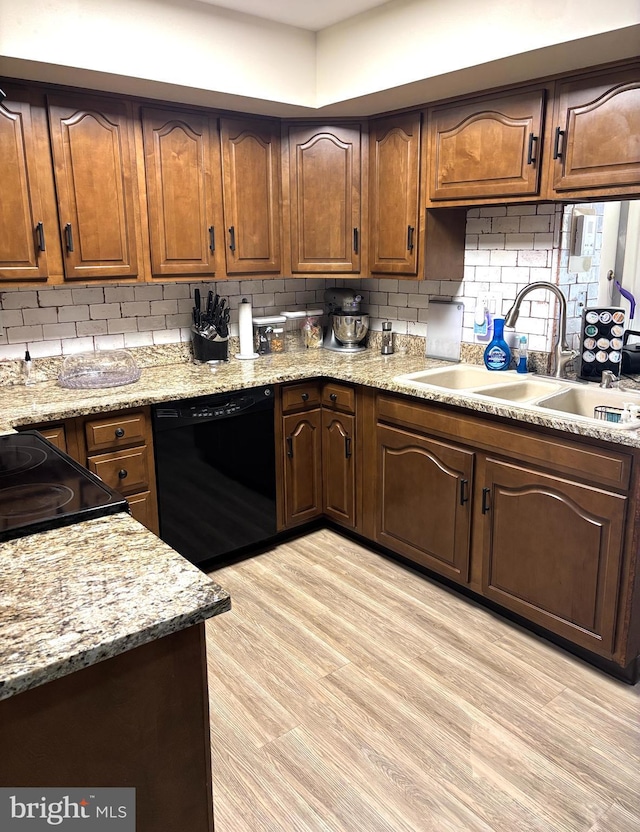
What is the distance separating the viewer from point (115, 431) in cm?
264

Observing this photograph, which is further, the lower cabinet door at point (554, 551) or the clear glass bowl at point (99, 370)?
the clear glass bowl at point (99, 370)

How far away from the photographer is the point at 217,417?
292 centimetres

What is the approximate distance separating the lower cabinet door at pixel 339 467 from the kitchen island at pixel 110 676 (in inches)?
78.9

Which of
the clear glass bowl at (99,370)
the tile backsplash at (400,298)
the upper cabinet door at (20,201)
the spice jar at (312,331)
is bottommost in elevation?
the clear glass bowl at (99,370)

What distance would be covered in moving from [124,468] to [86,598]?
5.39 ft

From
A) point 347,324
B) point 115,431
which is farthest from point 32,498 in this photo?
point 347,324

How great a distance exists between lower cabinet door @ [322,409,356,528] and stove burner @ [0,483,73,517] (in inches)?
71.3

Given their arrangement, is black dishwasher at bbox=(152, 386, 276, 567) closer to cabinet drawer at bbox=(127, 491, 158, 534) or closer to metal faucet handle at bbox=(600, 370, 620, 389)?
cabinet drawer at bbox=(127, 491, 158, 534)

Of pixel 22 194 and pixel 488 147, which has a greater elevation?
pixel 488 147

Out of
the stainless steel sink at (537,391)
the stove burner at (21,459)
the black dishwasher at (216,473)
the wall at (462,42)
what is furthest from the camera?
the black dishwasher at (216,473)

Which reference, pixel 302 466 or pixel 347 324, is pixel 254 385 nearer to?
pixel 302 466

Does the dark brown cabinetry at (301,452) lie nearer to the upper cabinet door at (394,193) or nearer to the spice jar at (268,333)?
the spice jar at (268,333)

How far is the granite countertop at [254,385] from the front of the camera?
2.34 m

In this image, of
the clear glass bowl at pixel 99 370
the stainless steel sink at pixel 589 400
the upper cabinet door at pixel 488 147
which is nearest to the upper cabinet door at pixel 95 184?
the clear glass bowl at pixel 99 370
